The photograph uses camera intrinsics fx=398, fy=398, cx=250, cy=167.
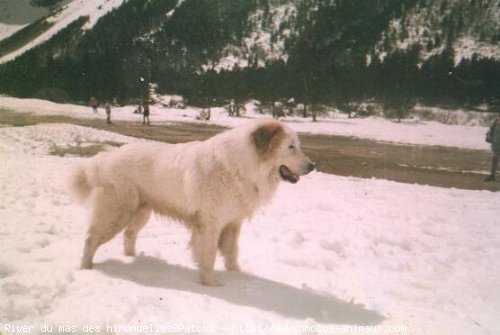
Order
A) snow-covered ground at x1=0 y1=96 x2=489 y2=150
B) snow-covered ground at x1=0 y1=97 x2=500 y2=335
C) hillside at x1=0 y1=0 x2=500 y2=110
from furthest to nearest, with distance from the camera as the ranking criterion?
snow-covered ground at x1=0 y1=96 x2=489 y2=150 < hillside at x1=0 y1=0 x2=500 y2=110 < snow-covered ground at x1=0 y1=97 x2=500 y2=335

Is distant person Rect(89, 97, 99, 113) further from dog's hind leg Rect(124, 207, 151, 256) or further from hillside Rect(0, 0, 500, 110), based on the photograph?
dog's hind leg Rect(124, 207, 151, 256)

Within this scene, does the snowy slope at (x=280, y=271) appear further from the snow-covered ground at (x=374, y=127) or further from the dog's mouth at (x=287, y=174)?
the snow-covered ground at (x=374, y=127)

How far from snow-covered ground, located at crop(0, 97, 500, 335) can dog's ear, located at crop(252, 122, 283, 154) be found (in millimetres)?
1475

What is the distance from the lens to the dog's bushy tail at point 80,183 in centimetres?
477

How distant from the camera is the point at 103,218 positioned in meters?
4.48

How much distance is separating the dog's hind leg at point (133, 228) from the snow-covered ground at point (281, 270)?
0.15 m

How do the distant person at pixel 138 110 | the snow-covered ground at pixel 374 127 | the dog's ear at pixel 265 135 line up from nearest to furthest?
the dog's ear at pixel 265 135
the snow-covered ground at pixel 374 127
the distant person at pixel 138 110

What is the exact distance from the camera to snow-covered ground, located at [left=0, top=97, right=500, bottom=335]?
3168 mm

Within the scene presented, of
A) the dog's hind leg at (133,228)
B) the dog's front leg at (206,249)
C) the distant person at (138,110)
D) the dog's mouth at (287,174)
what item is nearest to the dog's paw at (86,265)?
the dog's hind leg at (133,228)

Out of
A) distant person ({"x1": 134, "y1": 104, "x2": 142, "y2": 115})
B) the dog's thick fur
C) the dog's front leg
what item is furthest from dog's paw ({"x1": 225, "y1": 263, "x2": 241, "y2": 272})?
distant person ({"x1": 134, "y1": 104, "x2": 142, "y2": 115})

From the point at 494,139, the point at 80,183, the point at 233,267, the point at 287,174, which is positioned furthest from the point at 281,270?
the point at 494,139

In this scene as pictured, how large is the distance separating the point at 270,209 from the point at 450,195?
191 inches

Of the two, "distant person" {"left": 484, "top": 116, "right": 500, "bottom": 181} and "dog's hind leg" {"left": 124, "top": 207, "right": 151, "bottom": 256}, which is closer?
"dog's hind leg" {"left": 124, "top": 207, "right": 151, "bottom": 256}

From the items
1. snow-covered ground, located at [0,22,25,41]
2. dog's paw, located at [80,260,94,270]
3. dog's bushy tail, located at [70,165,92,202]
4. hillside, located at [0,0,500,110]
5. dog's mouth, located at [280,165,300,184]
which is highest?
hillside, located at [0,0,500,110]
